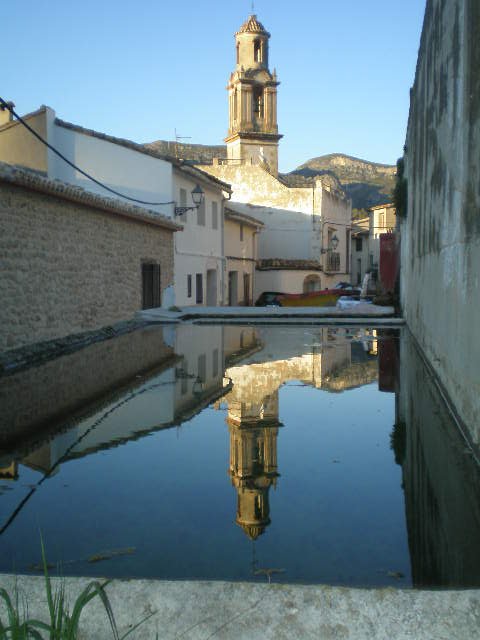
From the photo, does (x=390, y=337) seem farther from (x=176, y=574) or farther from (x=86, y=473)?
(x=176, y=574)

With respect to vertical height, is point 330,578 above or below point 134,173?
below

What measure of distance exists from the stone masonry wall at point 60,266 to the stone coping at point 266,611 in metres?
8.41

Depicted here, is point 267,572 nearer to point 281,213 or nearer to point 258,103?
point 281,213

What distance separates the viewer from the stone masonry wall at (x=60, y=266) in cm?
1079

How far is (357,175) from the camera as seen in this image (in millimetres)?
110625

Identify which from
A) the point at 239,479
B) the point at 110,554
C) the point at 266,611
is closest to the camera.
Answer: the point at 266,611

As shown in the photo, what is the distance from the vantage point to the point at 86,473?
4707 millimetres

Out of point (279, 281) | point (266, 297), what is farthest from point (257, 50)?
point (266, 297)

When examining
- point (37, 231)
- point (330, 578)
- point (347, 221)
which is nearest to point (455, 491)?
point (330, 578)

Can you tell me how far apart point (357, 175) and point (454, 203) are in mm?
108270

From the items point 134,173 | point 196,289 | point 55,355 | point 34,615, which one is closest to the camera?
point 34,615

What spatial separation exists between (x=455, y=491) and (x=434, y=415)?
2152 mm

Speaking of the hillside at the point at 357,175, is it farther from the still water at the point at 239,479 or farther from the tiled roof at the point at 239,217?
the still water at the point at 239,479

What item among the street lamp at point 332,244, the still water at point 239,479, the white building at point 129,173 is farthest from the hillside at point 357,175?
the still water at point 239,479
